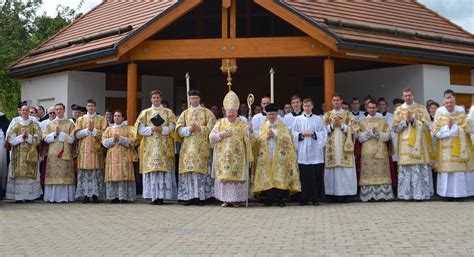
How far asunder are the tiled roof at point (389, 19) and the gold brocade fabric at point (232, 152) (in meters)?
3.29

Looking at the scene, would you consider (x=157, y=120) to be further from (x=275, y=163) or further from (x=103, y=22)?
(x=103, y=22)

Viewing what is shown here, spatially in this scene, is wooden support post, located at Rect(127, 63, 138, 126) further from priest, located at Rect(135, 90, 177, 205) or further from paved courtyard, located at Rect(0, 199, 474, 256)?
paved courtyard, located at Rect(0, 199, 474, 256)

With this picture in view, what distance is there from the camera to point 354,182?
1064cm

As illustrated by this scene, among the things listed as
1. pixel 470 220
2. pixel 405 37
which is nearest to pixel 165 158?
pixel 470 220

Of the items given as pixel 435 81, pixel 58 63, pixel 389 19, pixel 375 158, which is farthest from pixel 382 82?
pixel 58 63

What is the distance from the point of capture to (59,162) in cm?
1121

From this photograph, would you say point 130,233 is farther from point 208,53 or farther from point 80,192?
point 208,53

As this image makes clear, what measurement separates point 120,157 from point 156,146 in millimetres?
779

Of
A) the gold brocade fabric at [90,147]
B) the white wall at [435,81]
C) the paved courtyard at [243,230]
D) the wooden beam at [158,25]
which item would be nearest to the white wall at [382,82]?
the white wall at [435,81]

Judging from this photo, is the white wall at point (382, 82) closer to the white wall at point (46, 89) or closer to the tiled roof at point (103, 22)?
the tiled roof at point (103, 22)

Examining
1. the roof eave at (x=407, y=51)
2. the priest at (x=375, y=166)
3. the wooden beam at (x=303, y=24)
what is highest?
the wooden beam at (x=303, y=24)

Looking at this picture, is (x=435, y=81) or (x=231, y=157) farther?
(x=435, y=81)

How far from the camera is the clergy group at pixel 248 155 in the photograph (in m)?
10.2

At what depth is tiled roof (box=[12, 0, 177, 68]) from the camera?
13.8m
